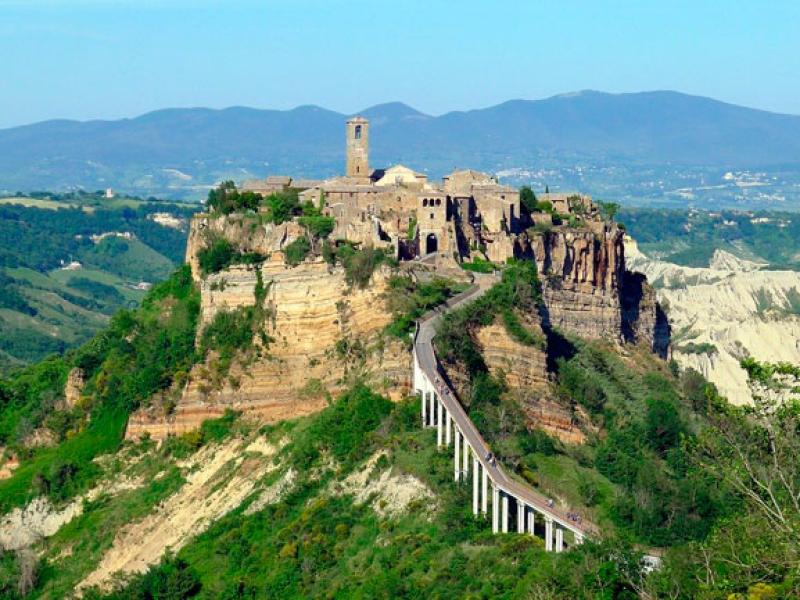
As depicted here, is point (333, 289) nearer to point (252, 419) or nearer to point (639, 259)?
point (252, 419)

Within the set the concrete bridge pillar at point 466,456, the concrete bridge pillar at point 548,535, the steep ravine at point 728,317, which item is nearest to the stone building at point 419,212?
the concrete bridge pillar at point 466,456

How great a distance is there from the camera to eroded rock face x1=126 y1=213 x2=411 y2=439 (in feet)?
181

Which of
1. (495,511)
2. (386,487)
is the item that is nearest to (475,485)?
(495,511)

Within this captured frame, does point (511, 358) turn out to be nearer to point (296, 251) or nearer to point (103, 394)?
point (296, 251)

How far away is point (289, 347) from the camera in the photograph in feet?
189

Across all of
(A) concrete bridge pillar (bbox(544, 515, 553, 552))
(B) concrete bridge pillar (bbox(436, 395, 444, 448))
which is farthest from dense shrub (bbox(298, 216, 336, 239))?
(A) concrete bridge pillar (bbox(544, 515, 553, 552))

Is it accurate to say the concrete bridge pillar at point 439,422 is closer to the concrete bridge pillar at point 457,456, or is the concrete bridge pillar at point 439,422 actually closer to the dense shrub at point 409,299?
the concrete bridge pillar at point 457,456

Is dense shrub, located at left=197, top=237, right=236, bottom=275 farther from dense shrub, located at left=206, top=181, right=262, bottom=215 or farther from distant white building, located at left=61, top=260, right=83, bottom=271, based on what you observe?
distant white building, located at left=61, top=260, right=83, bottom=271

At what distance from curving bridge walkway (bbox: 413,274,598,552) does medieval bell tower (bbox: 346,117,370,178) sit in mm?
19573

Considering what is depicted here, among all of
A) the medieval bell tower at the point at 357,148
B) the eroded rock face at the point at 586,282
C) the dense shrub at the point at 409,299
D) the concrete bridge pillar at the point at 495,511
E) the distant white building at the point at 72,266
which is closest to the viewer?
the concrete bridge pillar at the point at 495,511

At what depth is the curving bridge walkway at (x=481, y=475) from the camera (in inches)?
1665

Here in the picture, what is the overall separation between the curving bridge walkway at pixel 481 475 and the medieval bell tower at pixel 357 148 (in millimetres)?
19573

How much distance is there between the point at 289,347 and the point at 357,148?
634 inches

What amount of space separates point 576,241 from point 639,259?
88.3 m
